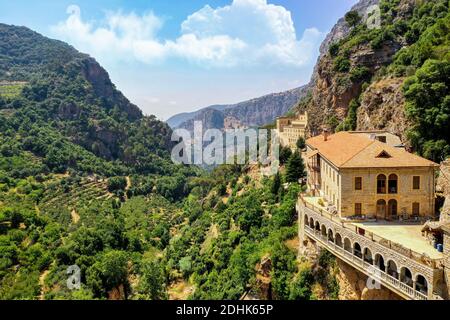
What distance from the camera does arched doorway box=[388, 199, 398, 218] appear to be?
30094 mm

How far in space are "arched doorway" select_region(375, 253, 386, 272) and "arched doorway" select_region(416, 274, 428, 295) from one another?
109 inches

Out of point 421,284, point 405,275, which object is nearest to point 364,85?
point 405,275

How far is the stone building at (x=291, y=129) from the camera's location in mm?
81488

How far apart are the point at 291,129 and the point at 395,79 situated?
120 ft

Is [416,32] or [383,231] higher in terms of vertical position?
[416,32]

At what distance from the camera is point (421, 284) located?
20.3 meters

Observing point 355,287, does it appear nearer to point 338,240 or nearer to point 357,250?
point 357,250

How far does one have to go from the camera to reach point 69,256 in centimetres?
4938

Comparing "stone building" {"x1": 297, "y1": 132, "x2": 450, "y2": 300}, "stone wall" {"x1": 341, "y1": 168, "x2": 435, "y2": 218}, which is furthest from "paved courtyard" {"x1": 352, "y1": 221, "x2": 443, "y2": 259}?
"stone wall" {"x1": 341, "y1": 168, "x2": 435, "y2": 218}

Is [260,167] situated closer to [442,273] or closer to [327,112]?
[327,112]

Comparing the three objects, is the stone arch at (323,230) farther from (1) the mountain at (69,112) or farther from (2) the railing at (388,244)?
(1) the mountain at (69,112)

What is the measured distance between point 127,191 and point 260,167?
3764cm

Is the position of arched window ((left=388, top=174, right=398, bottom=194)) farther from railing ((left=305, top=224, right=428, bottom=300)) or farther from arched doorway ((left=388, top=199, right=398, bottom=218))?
railing ((left=305, top=224, right=428, bottom=300))

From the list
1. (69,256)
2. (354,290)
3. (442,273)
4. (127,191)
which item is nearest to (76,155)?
(127,191)
